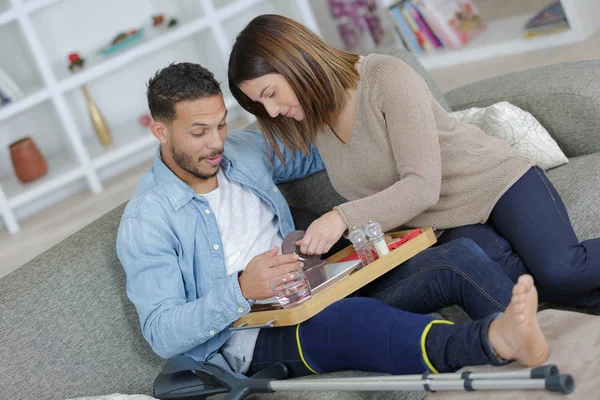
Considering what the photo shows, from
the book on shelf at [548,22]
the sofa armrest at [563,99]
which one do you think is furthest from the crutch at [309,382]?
the book on shelf at [548,22]

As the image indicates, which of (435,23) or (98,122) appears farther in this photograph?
(435,23)

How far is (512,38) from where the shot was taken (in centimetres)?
487

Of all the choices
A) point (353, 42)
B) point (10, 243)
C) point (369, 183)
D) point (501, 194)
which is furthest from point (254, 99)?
point (353, 42)

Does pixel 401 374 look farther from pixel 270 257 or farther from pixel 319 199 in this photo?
pixel 319 199

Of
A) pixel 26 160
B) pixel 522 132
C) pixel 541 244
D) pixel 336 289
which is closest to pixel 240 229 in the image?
pixel 336 289

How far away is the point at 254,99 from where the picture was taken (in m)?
2.26

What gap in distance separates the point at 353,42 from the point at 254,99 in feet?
12.4

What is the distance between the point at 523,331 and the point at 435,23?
3.77m

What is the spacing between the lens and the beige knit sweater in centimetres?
219

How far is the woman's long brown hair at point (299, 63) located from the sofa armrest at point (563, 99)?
70 centimetres

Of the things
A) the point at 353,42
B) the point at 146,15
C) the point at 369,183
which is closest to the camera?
the point at 369,183

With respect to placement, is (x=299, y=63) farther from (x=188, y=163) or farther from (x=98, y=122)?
(x=98, y=122)

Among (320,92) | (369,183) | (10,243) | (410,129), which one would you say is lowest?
(10,243)

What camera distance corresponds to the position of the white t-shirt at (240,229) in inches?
88.9
